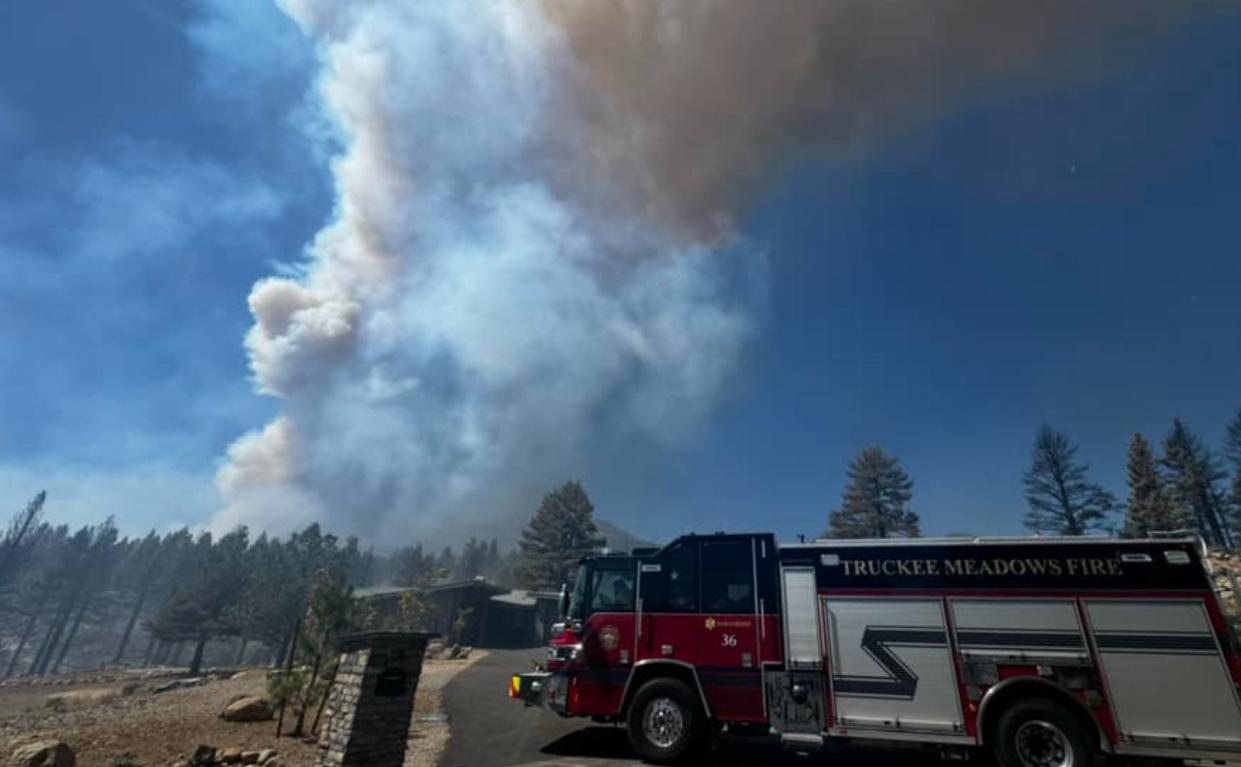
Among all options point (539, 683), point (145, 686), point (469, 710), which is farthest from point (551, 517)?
point (539, 683)

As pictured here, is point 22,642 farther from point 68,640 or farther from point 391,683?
point 391,683

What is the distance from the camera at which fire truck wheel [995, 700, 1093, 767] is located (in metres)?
8.45

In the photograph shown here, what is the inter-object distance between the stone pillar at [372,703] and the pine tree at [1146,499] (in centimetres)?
6227

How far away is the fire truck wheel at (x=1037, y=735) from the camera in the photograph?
27.7 ft

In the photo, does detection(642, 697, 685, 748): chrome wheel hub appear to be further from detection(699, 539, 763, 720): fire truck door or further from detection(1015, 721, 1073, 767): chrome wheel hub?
detection(1015, 721, 1073, 767): chrome wheel hub

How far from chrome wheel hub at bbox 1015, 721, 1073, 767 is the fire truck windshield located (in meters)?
7.77

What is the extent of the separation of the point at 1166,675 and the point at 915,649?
3.49 m

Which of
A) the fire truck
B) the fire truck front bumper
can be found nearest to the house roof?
the fire truck front bumper

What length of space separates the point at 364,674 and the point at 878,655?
339 inches

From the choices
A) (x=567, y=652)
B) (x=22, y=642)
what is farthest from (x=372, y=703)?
(x=22, y=642)

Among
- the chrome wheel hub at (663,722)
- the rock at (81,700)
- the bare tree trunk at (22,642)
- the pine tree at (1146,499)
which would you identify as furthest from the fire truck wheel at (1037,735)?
the bare tree trunk at (22,642)

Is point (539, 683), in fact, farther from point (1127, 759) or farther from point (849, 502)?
point (849, 502)

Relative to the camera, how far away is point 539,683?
440 inches

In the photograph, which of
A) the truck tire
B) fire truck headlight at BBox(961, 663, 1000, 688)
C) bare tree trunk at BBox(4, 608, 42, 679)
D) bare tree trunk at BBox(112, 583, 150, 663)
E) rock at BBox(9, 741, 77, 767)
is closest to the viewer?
fire truck headlight at BBox(961, 663, 1000, 688)
